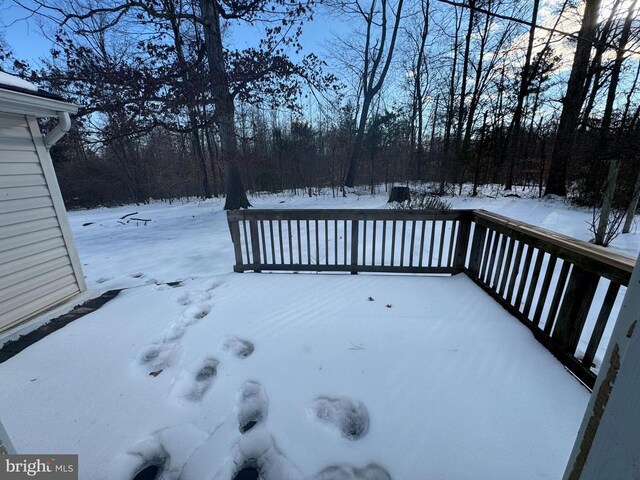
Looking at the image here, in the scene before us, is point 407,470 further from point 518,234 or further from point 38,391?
point 38,391

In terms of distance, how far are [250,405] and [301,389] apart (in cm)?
Answer: 33

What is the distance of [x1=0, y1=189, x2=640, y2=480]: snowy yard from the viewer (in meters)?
1.35

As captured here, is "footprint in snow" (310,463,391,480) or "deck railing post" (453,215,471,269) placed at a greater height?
"deck railing post" (453,215,471,269)

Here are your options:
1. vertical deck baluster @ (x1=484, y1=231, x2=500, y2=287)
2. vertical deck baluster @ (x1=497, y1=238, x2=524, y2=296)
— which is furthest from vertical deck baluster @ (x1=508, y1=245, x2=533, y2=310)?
vertical deck baluster @ (x1=484, y1=231, x2=500, y2=287)

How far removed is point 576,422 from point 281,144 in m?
17.3

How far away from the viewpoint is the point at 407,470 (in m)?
1.28

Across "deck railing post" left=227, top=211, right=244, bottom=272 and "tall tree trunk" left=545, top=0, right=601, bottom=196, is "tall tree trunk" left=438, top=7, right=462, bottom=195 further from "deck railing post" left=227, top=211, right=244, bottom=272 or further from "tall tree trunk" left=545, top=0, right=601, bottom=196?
"deck railing post" left=227, top=211, right=244, bottom=272

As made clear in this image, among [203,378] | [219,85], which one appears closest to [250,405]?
[203,378]

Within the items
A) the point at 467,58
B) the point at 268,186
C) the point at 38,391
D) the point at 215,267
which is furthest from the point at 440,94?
the point at 38,391

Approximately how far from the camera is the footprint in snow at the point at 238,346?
2.08 metres

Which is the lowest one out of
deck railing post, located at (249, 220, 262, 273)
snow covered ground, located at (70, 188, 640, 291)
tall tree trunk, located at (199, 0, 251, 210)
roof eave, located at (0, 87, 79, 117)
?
snow covered ground, located at (70, 188, 640, 291)

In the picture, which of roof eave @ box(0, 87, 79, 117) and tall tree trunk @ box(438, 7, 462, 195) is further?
tall tree trunk @ box(438, 7, 462, 195)

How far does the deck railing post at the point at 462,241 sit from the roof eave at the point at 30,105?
465 centimetres

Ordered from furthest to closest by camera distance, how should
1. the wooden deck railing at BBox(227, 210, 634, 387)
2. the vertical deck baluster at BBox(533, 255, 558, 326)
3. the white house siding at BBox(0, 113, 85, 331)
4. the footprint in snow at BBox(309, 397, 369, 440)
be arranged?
the white house siding at BBox(0, 113, 85, 331)
the vertical deck baluster at BBox(533, 255, 558, 326)
the wooden deck railing at BBox(227, 210, 634, 387)
the footprint in snow at BBox(309, 397, 369, 440)
